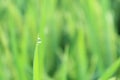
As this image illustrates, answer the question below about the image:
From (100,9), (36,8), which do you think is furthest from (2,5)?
(100,9)

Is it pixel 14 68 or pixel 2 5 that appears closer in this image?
pixel 14 68

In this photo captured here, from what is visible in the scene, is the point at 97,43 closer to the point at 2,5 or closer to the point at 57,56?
the point at 57,56

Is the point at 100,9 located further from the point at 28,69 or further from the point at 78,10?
the point at 28,69

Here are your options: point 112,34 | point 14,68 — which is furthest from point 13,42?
point 112,34

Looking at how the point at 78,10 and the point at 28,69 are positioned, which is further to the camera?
the point at 78,10

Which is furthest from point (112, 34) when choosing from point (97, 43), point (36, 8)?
point (36, 8)

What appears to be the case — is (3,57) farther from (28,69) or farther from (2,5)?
(2,5)
